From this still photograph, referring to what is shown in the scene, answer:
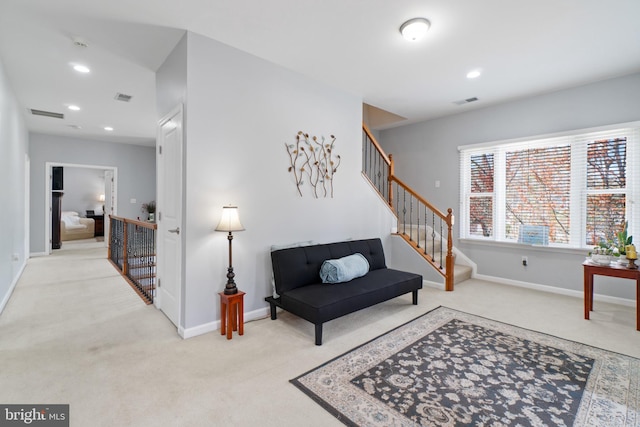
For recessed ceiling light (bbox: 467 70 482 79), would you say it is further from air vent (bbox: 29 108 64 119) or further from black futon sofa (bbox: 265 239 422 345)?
air vent (bbox: 29 108 64 119)

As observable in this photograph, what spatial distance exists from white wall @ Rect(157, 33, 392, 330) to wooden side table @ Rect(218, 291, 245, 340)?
0.20m

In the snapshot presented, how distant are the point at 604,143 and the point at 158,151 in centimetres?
560

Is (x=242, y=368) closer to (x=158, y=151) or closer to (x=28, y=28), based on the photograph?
(x=158, y=151)

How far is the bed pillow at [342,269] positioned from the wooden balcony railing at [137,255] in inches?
86.7

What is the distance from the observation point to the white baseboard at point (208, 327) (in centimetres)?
278

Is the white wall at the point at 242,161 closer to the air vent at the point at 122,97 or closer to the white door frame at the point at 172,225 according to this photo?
the white door frame at the point at 172,225

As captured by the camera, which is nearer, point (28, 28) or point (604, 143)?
point (28, 28)

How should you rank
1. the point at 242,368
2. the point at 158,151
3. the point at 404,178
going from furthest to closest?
the point at 404,178 → the point at 158,151 → the point at 242,368

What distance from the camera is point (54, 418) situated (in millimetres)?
1743

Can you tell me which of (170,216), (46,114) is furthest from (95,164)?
(170,216)

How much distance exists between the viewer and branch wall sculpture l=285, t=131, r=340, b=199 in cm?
365

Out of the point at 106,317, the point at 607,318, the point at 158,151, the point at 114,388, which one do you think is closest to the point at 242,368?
the point at 114,388

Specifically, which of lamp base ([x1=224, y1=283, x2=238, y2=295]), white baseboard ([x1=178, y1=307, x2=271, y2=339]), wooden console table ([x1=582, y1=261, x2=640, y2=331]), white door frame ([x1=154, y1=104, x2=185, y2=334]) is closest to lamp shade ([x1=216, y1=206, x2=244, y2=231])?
white door frame ([x1=154, y1=104, x2=185, y2=334])

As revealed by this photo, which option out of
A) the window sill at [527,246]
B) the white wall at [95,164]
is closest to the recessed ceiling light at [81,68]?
the white wall at [95,164]
